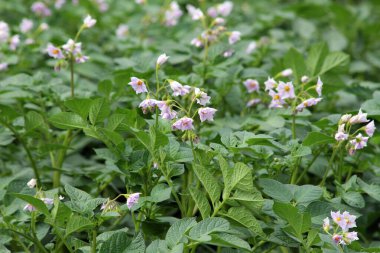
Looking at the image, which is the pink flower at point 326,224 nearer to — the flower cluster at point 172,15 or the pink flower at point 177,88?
the pink flower at point 177,88

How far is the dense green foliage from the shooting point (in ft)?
5.58

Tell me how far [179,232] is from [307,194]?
399mm

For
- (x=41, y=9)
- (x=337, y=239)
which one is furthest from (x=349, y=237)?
(x=41, y=9)

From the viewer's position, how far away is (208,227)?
5.29ft

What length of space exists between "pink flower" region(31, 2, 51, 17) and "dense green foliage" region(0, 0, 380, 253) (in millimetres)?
24

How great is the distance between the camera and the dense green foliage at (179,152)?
1701 mm

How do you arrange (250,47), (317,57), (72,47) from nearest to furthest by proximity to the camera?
(72,47), (317,57), (250,47)

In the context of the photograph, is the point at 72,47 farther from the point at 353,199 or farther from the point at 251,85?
the point at 353,199

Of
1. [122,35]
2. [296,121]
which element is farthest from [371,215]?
[122,35]

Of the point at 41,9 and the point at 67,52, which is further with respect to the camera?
the point at 41,9

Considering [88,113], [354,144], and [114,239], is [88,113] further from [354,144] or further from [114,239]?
[354,144]

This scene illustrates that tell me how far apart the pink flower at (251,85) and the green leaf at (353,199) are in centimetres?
70

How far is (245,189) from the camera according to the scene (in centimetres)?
168

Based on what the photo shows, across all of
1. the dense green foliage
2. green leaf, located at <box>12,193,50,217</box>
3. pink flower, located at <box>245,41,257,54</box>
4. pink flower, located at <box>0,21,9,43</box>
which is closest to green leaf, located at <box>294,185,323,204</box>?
the dense green foliage
